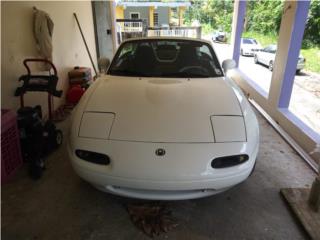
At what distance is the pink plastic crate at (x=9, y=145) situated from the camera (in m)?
2.23

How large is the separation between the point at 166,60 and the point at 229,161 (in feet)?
4.88

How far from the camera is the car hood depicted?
176cm

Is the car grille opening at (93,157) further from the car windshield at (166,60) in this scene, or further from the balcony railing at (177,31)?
the balcony railing at (177,31)

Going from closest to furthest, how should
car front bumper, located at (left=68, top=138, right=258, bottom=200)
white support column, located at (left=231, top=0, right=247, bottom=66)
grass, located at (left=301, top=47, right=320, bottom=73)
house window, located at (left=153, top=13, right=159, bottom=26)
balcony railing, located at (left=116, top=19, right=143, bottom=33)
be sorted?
car front bumper, located at (left=68, top=138, right=258, bottom=200) < grass, located at (left=301, top=47, right=320, bottom=73) < white support column, located at (left=231, top=0, right=247, bottom=66) < balcony railing, located at (left=116, top=19, right=143, bottom=33) < house window, located at (left=153, top=13, right=159, bottom=26)

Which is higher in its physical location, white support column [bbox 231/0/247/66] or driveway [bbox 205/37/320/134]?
white support column [bbox 231/0/247/66]

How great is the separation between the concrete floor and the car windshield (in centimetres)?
116

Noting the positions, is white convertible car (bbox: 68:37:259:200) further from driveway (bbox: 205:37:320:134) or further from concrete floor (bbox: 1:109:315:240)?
driveway (bbox: 205:37:320:134)

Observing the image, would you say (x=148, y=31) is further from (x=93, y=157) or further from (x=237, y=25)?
(x=93, y=157)

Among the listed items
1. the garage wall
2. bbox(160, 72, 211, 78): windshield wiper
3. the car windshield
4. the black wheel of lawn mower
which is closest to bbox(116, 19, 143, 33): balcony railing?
the garage wall

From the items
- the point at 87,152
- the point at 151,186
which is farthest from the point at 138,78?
the point at 151,186

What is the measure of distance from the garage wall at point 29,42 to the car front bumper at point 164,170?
5.77 ft

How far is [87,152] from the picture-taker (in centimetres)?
176

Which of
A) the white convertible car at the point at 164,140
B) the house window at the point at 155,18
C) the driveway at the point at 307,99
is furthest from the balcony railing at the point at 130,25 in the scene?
the white convertible car at the point at 164,140

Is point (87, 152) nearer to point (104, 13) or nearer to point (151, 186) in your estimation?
point (151, 186)
